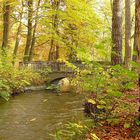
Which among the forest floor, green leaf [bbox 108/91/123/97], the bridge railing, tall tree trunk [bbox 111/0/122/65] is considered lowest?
the forest floor

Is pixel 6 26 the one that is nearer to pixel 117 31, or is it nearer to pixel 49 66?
pixel 49 66

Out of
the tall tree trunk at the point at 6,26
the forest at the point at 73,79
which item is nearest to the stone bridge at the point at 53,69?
the forest at the point at 73,79

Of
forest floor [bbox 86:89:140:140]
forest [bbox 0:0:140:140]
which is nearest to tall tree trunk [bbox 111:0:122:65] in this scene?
forest [bbox 0:0:140:140]

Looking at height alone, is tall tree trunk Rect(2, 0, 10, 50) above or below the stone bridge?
above

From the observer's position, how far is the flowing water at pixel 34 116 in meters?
9.02

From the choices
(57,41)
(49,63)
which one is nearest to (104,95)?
(49,63)

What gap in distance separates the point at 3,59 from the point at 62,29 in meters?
10.7

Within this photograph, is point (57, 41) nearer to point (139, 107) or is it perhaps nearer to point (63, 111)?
point (63, 111)

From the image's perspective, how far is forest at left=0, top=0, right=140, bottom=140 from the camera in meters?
7.30

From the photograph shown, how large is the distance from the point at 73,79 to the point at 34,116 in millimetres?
2874

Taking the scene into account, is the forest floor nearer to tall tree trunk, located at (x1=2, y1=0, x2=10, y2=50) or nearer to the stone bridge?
tall tree trunk, located at (x1=2, y1=0, x2=10, y2=50)

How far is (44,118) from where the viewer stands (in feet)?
36.8

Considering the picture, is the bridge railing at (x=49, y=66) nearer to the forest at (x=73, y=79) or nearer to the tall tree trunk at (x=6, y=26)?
the forest at (x=73, y=79)

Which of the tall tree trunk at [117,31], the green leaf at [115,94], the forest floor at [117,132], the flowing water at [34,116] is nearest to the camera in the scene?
the forest floor at [117,132]
